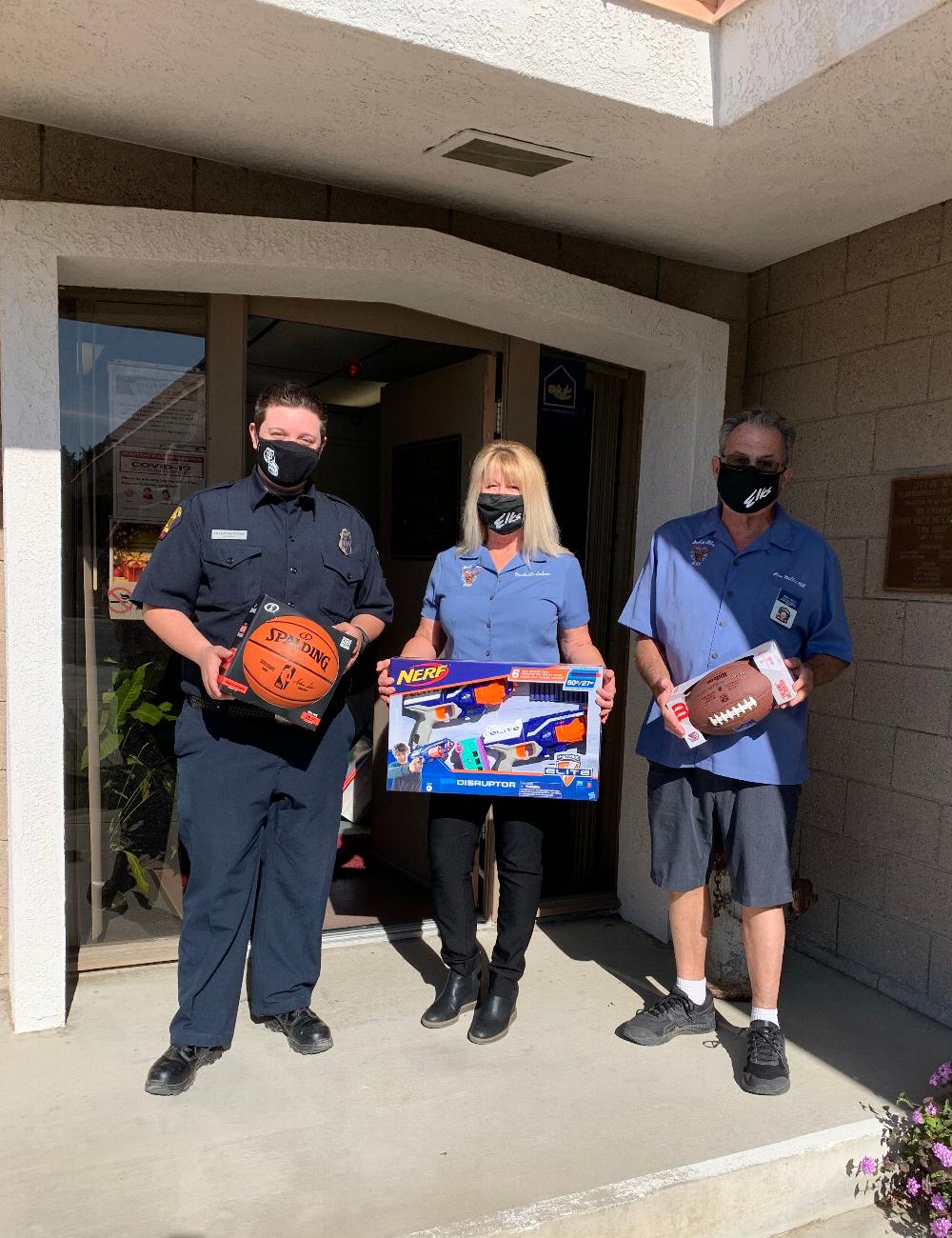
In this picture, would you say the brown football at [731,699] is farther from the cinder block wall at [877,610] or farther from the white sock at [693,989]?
the cinder block wall at [877,610]

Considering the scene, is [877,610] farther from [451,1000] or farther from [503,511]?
[451,1000]

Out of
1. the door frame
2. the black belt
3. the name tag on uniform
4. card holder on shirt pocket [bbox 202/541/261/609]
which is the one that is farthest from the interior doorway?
the name tag on uniform

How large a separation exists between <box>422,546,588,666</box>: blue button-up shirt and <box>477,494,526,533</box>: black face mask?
10cm

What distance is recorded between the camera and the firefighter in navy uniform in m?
2.70

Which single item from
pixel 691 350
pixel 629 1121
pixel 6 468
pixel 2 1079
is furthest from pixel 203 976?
pixel 691 350

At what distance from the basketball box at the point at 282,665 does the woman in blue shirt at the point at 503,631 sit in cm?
32

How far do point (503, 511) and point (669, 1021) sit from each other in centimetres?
175

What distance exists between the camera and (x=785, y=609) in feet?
9.41

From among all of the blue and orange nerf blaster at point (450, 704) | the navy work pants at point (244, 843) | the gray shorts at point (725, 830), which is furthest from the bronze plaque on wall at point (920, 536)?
the navy work pants at point (244, 843)

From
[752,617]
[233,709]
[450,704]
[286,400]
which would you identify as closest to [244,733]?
[233,709]

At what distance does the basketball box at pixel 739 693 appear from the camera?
266cm

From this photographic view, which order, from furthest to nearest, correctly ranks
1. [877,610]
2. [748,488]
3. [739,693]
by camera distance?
[877,610] < [748,488] < [739,693]

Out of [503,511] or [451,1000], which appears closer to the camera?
[503,511]

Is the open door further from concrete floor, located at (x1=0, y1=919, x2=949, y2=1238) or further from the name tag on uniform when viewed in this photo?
the name tag on uniform
